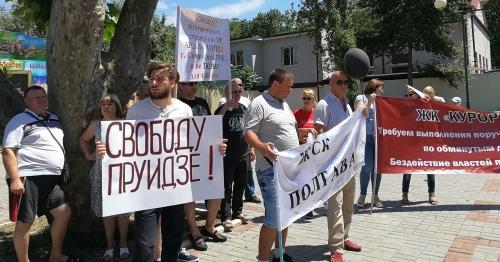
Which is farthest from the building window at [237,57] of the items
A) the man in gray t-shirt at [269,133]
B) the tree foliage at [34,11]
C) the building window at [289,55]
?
the man in gray t-shirt at [269,133]

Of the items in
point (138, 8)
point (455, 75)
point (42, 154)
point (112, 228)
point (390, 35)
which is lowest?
point (112, 228)

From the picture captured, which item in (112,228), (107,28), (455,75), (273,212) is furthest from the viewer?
(455,75)

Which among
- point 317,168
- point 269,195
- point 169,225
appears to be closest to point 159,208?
point 169,225

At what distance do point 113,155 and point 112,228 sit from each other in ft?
5.23

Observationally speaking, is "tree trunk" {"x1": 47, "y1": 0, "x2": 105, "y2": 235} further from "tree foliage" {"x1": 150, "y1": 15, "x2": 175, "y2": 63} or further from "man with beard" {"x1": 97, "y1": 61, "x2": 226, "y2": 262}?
"tree foliage" {"x1": 150, "y1": 15, "x2": 175, "y2": 63}

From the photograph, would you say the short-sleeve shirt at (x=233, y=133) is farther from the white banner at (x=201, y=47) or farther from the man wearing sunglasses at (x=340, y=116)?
the man wearing sunglasses at (x=340, y=116)

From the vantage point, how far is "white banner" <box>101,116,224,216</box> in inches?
144

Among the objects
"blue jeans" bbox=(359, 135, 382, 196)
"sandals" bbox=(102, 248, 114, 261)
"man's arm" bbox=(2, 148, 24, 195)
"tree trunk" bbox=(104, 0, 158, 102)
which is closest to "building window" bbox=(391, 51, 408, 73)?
"blue jeans" bbox=(359, 135, 382, 196)

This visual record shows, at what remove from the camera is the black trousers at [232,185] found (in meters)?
6.07

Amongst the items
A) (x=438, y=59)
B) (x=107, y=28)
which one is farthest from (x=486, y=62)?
(x=107, y=28)

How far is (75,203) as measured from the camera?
17.1 ft

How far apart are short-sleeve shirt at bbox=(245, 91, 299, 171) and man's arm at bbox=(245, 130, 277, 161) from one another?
0.28 feet

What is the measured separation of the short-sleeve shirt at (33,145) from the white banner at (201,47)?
1.54 m

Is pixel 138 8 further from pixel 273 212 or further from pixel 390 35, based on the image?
pixel 390 35
